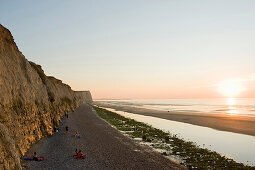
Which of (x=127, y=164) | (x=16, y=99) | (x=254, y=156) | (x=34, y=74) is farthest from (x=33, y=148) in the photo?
(x=254, y=156)

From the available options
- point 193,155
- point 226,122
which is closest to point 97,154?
point 193,155

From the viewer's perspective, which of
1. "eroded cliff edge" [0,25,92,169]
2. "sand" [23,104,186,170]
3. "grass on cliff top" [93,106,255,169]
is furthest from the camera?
"grass on cliff top" [93,106,255,169]

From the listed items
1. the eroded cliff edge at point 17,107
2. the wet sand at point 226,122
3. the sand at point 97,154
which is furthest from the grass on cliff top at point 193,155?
the wet sand at point 226,122

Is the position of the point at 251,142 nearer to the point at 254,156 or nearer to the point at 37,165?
the point at 254,156

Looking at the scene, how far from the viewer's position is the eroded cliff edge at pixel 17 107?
18.8m

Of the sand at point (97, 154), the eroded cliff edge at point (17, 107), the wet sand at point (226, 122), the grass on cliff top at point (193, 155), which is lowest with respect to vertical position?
the sand at point (97, 154)

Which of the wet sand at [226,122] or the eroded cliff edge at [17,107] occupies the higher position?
the eroded cliff edge at [17,107]

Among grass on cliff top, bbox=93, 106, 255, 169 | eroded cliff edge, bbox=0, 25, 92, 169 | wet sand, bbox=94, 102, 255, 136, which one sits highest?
eroded cliff edge, bbox=0, 25, 92, 169

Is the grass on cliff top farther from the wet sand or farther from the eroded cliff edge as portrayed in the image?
the wet sand

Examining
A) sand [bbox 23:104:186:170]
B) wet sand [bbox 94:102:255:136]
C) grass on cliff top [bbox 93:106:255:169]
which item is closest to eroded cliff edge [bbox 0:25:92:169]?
sand [bbox 23:104:186:170]

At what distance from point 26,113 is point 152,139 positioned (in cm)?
2318

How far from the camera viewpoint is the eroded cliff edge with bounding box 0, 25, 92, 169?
1877cm

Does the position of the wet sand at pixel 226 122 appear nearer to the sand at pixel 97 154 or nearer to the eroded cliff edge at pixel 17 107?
the sand at pixel 97 154

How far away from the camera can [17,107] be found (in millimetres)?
28078
